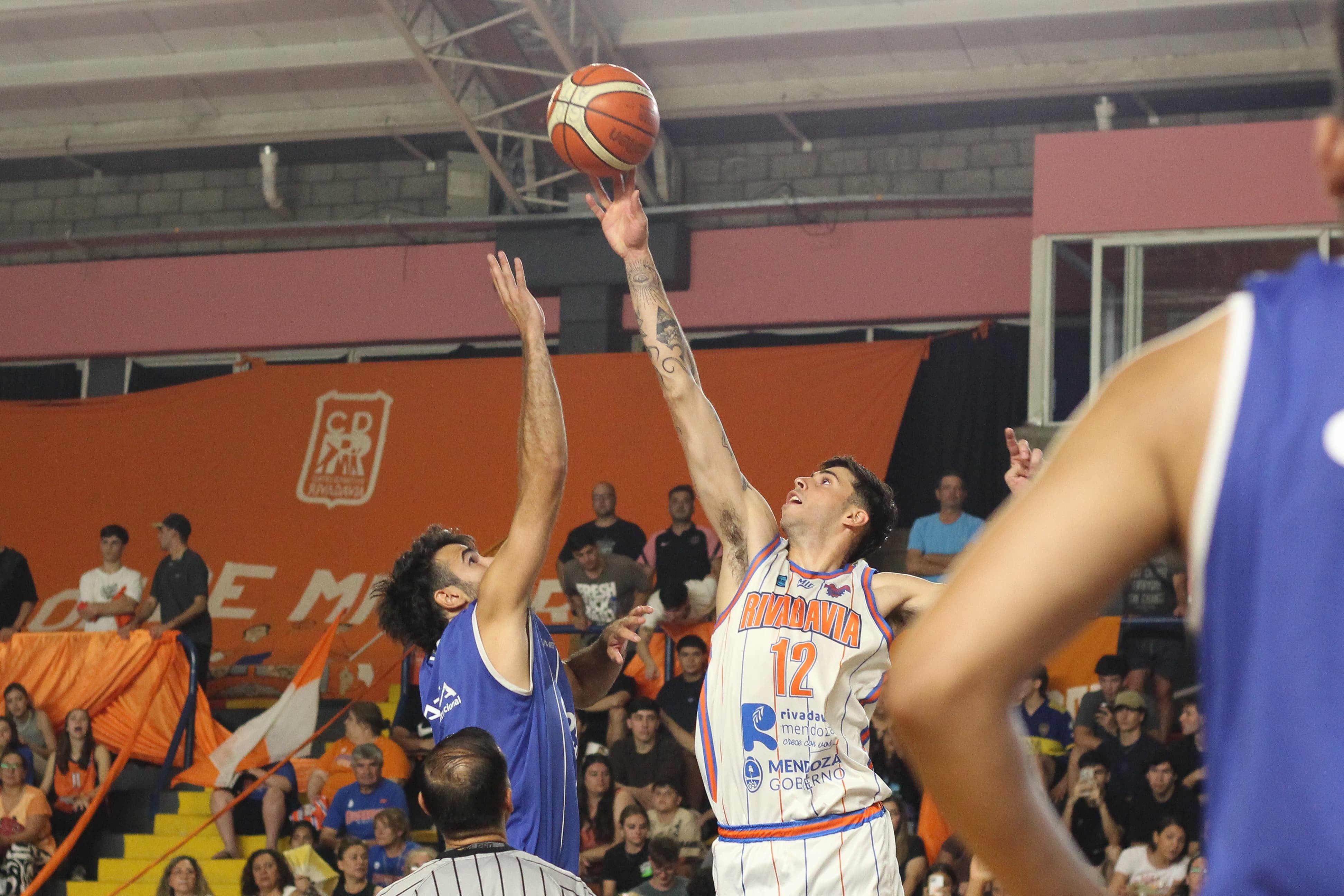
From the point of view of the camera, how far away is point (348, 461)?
1357cm

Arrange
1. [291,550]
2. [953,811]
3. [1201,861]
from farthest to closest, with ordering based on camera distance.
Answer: [291,550] → [1201,861] → [953,811]

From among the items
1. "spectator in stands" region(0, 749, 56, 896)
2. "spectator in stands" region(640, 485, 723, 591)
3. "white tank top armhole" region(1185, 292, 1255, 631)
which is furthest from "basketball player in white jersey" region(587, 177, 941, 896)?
"spectator in stands" region(0, 749, 56, 896)

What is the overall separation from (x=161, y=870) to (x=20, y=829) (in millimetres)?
970

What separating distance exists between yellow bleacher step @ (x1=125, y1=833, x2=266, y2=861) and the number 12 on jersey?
7.02m

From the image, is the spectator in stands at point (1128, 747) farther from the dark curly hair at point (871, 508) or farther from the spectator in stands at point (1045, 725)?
the dark curly hair at point (871, 508)

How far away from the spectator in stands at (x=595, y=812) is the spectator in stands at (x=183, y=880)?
2.51 metres

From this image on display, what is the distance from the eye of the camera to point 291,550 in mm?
13383

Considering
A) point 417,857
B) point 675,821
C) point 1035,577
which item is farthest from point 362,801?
point 1035,577

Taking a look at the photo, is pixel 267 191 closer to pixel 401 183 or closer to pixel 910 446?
pixel 401 183

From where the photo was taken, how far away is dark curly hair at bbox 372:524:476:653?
4.41 metres

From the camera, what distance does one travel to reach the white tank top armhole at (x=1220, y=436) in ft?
3.15

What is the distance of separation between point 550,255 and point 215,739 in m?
5.35

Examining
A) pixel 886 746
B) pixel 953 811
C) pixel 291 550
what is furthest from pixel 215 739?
pixel 953 811

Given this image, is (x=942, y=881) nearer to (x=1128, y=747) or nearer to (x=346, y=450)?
(x=1128, y=747)
